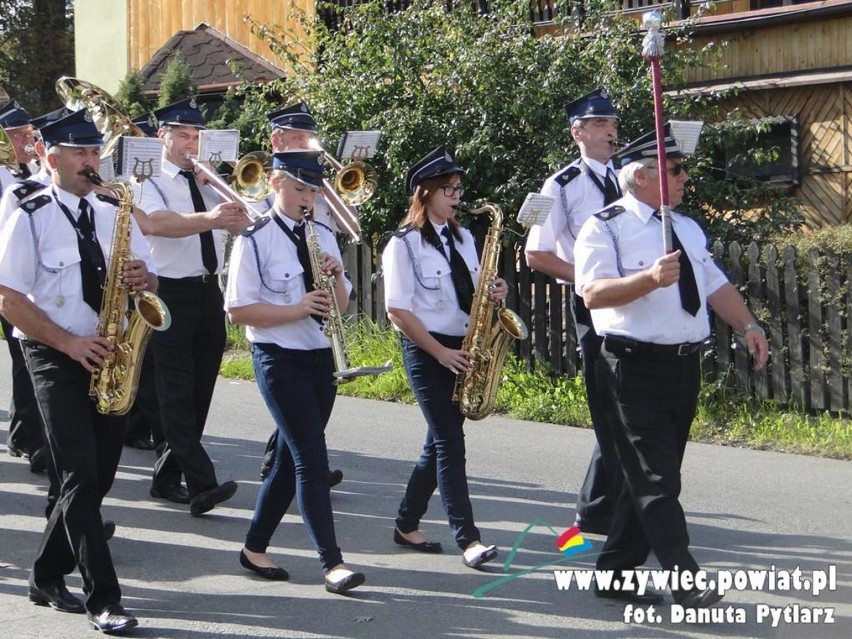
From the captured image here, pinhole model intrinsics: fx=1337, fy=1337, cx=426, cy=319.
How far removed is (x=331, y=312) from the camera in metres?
6.34

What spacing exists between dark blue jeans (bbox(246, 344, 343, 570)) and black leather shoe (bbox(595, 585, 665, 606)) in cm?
123

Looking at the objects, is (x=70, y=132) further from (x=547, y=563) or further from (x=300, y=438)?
(x=547, y=563)

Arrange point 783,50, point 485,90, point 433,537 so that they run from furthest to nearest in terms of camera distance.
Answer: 1. point 783,50
2. point 485,90
3. point 433,537

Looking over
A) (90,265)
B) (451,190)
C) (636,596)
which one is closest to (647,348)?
(636,596)

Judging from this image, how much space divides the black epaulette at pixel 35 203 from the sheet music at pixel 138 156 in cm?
81

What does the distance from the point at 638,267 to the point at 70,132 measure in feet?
8.40

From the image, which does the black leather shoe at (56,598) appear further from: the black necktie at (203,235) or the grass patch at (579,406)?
the grass patch at (579,406)

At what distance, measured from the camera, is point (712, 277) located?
6152mm

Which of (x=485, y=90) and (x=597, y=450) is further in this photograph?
(x=485, y=90)

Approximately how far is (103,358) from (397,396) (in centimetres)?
618

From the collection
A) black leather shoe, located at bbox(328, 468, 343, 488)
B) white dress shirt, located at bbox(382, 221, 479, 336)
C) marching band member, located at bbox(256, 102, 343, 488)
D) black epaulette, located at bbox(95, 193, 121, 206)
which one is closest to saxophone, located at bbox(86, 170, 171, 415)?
black epaulette, located at bbox(95, 193, 121, 206)

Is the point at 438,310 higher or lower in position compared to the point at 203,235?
lower

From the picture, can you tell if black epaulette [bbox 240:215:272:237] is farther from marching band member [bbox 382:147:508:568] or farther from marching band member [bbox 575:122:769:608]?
marching band member [bbox 575:122:769:608]

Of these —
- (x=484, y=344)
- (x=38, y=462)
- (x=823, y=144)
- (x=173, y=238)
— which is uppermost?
(x=823, y=144)
